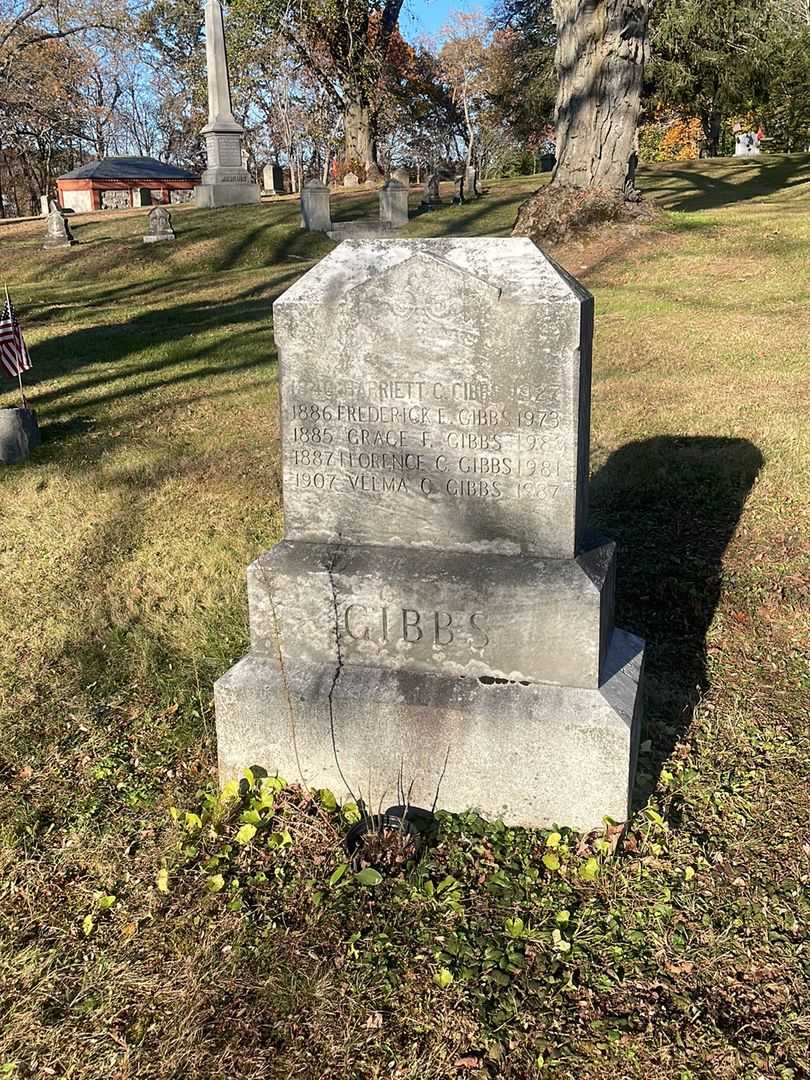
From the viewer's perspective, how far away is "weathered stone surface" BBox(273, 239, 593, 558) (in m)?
2.83

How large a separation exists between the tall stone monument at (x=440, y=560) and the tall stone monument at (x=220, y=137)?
25396 millimetres

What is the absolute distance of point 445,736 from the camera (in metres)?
3.02

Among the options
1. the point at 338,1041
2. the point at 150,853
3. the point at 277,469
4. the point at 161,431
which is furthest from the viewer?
the point at 161,431

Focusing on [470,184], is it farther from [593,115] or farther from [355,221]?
[593,115]

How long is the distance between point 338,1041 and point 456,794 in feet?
3.29

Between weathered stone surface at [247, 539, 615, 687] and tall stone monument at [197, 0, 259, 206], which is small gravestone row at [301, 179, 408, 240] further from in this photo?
weathered stone surface at [247, 539, 615, 687]

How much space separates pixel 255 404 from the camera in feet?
29.2

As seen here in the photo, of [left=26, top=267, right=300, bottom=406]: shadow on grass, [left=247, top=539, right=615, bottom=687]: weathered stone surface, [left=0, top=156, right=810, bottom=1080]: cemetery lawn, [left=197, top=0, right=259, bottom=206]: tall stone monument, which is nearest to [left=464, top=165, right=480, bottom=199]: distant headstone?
[left=197, top=0, right=259, bottom=206]: tall stone monument

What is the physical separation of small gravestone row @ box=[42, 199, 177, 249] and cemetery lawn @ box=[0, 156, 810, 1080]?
48.1 feet

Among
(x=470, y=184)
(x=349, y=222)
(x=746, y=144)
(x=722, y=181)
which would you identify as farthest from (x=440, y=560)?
(x=746, y=144)

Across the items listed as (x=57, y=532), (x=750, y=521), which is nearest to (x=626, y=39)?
(x=750, y=521)

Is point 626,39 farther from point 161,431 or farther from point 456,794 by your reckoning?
point 456,794

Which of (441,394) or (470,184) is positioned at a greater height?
(470,184)

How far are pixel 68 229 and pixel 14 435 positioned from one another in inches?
653
